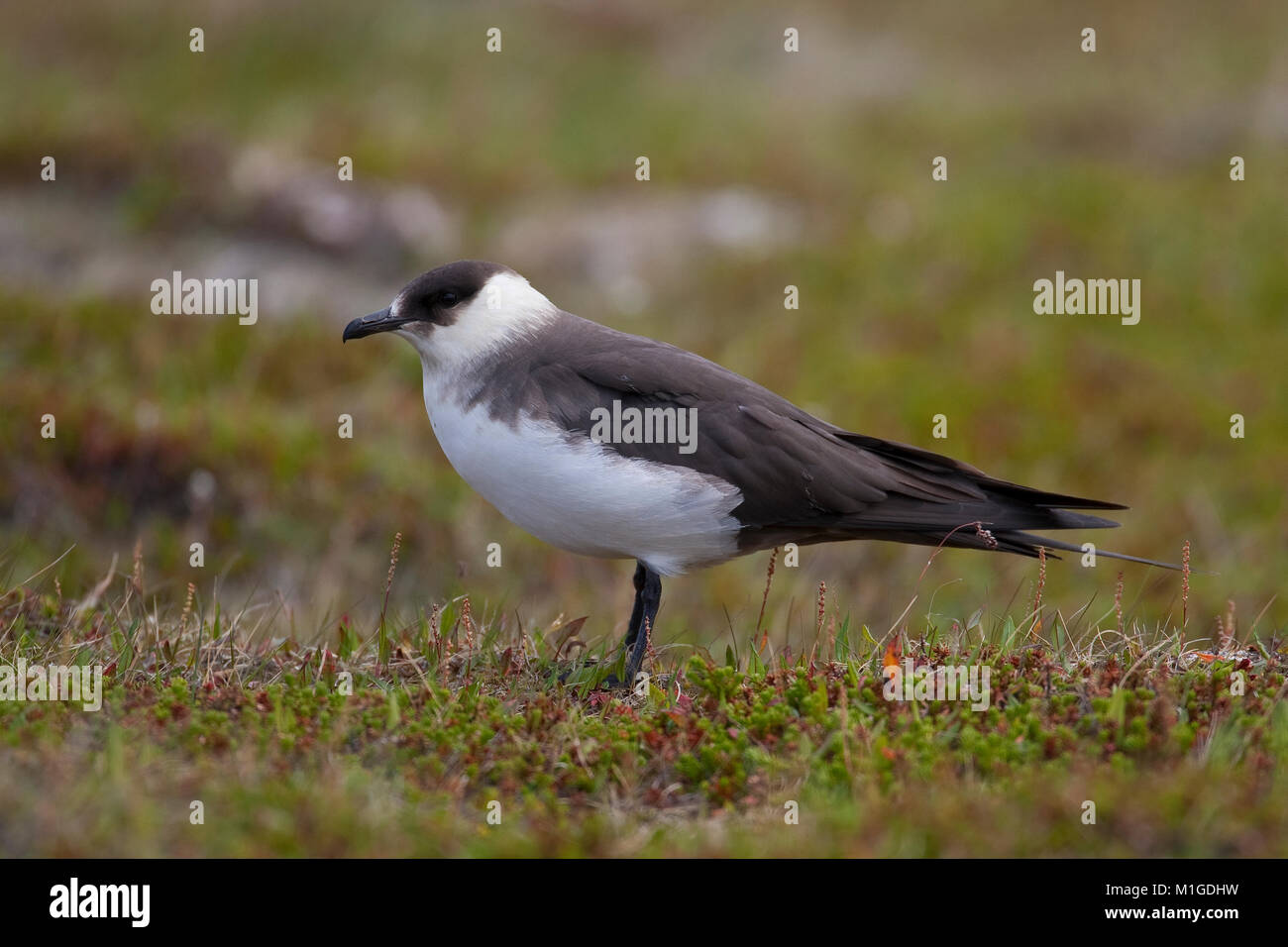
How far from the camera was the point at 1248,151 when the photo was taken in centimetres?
1375

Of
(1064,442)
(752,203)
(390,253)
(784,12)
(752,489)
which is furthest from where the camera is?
(784,12)

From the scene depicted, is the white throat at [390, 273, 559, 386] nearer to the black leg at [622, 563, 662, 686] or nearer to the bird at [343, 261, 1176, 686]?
the bird at [343, 261, 1176, 686]

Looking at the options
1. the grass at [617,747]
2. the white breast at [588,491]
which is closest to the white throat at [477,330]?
the white breast at [588,491]

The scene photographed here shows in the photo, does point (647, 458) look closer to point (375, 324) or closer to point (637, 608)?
point (637, 608)

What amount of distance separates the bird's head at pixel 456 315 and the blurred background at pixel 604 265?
85cm

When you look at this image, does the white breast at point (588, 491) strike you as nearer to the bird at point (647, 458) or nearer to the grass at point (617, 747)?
the bird at point (647, 458)

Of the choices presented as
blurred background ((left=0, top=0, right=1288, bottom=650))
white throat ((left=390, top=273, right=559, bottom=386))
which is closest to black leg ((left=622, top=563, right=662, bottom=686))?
blurred background ((left=0, top=0, right=1288, bottom=650))

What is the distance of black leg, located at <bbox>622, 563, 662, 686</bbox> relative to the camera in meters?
4.62

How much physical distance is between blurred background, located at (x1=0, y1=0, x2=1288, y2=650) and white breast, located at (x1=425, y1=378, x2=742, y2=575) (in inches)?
18.8

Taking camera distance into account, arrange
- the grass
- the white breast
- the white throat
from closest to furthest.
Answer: the grass → the white breast → the white throat

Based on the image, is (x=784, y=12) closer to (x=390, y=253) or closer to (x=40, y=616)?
(x=390, y=253)

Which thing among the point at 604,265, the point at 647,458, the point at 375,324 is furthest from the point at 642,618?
the point at 604,265
